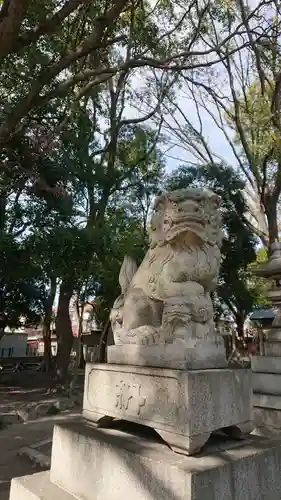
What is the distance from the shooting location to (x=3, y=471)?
488cm

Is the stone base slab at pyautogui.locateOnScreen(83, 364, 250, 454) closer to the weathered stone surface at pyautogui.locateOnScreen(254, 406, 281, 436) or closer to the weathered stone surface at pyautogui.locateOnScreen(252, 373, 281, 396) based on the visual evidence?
the weathered stone surface at pyautogui.locateOnScreen(254, 406, 281, 436)

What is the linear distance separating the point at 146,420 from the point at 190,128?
1234cm

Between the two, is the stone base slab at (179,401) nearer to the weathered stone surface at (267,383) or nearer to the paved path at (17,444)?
the paved path at (17,444)

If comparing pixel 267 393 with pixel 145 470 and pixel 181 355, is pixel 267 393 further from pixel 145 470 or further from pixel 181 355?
pixel 145 470

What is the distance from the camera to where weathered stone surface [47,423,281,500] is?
200cm

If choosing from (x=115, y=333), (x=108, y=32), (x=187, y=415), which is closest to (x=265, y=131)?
(x=108, y=32)

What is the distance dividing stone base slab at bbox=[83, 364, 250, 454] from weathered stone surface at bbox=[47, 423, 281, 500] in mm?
124

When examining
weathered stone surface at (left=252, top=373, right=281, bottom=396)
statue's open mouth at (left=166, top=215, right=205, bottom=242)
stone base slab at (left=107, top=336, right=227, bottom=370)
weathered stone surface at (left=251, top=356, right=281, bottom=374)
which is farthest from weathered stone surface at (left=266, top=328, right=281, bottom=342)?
statue's open mouth at (left=166, top=215, right=205, bottom=242)

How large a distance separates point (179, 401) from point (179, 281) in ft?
2.61

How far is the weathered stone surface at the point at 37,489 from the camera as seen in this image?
2.63 m

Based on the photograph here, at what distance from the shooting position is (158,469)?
207cm

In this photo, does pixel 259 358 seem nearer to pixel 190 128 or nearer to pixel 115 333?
pixel 115 333

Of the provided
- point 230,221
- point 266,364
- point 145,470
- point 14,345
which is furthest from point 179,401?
point 14,345

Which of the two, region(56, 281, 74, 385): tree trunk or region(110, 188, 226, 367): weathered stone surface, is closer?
region(110, 188, 226, 367): weathered stone surface
